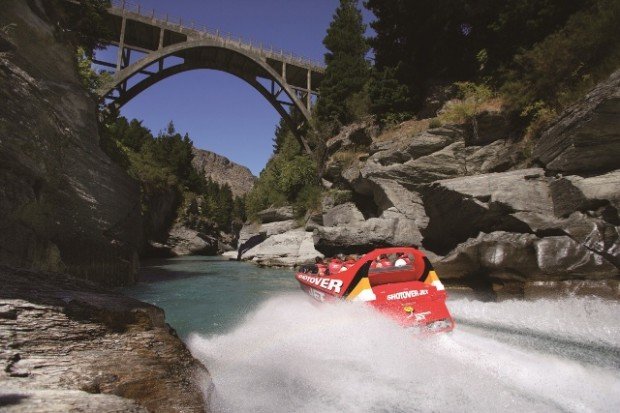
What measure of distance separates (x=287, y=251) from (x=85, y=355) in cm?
1805

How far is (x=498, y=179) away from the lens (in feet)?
33.3

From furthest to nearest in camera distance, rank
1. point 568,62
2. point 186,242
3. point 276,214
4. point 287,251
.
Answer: point 186,242
point 276,214
point 287,251
point 568,62

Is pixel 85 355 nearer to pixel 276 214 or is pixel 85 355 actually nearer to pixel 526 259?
pixel 526 259

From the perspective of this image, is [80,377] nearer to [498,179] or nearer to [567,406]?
[567,406]

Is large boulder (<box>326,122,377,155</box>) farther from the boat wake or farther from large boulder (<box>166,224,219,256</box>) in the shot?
large boulder (<box>166,224,219,256</box>)

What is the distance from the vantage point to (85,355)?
9.01 ft

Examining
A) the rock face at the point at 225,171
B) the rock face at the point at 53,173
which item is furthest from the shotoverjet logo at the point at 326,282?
the rock face at the point at 225,171

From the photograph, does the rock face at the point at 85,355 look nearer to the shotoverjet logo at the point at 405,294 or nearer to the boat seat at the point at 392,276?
the shotoverjet logo at the point at 405,294

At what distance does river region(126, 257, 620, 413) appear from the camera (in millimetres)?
3434

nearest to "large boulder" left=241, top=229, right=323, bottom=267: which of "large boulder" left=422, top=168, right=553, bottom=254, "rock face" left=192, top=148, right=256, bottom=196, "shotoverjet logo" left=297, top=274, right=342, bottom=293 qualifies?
"large boulder" left=422, top=168, right=553, bottom=254

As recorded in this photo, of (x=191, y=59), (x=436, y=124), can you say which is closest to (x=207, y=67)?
(x=191, y=59)

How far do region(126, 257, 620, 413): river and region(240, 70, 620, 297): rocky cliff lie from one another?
108 centimetres

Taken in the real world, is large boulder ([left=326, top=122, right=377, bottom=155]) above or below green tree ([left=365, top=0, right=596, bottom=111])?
below

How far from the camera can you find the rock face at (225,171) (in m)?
145
